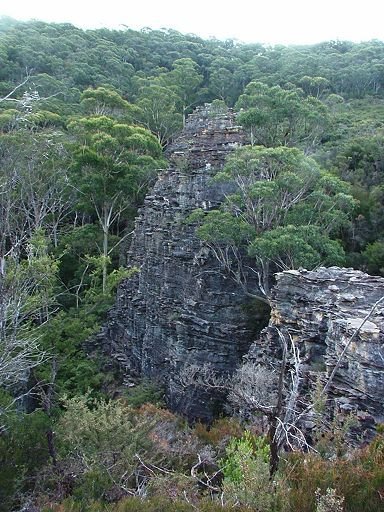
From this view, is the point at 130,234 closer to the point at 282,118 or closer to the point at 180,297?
the point at 180,297

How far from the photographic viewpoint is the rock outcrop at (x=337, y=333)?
781cm

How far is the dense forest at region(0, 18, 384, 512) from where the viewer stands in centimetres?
585

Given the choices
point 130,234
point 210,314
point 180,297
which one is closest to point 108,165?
point 130,234

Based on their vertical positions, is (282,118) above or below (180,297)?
above

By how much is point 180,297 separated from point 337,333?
702 cm

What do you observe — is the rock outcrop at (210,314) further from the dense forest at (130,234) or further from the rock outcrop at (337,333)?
the dense forest at (130,234)

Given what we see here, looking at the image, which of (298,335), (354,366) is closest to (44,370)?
(298,335)

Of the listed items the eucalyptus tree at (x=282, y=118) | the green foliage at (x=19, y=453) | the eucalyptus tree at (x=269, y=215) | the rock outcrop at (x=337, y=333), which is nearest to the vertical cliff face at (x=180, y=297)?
the eucalyptus tree at (x=269, y=215)

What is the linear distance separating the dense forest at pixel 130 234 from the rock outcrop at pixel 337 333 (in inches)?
68.7

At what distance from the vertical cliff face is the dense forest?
812mm

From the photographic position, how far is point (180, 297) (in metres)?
15.4

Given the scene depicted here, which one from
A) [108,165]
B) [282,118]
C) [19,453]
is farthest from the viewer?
[282,118]

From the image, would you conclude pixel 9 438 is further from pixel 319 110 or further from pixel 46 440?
pixel 319 110

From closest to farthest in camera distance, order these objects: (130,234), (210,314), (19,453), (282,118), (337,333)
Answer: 1. (19,453)
2. (337,333)
3. (210,314)
4. (282,118)
5. (130,234)
